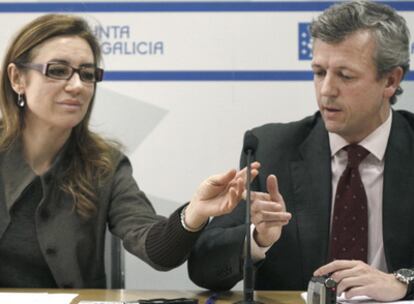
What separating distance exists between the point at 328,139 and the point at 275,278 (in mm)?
550

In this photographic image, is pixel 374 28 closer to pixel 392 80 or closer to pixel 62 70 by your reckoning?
pixel 392 80

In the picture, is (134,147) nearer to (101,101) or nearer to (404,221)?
(101,101)

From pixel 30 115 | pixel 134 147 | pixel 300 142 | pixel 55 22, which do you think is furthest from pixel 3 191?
pixel 300 142

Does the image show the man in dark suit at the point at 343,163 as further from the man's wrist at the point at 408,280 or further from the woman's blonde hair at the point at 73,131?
the woman's blonde hair at the point at 73,131

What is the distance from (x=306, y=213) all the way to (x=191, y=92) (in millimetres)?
1117

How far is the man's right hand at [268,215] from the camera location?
2.39 m

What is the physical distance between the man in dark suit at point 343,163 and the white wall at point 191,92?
2.60 ft

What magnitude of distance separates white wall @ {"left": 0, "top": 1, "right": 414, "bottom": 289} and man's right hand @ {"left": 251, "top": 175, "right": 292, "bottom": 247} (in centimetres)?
121

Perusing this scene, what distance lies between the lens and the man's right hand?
2395mm

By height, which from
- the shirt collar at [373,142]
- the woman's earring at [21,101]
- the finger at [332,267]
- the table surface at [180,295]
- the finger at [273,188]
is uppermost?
the woman's earring at [21,101]

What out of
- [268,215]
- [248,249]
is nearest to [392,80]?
[268,215]

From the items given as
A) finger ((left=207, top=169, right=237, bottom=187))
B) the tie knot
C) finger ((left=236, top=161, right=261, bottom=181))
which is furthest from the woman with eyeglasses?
the tie knot

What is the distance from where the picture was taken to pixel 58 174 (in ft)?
9.58

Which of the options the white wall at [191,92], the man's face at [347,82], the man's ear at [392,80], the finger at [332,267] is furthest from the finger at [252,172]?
the white wall at [191,92]
